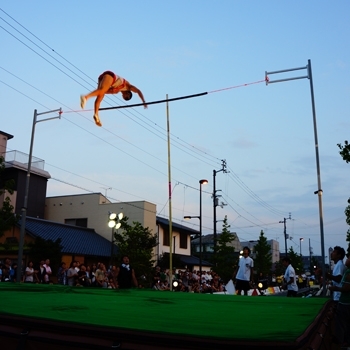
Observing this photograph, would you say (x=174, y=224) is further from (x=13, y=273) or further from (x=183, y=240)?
(x=13, y=273)

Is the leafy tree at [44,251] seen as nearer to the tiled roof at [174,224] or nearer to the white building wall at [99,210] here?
the white building wall at [99,210]

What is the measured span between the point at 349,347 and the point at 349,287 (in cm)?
88

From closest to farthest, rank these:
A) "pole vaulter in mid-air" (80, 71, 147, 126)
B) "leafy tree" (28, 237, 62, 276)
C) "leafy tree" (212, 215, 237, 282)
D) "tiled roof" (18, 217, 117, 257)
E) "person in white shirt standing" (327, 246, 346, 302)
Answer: "person in white shirt standing" (327, 246, 346, 302) → "pole vaulter in mid-air" (80, 71, 147, 126) → "leafy tree" (28, 237, 62, 276) → "tiled roof" (18, 217, 117, 257) → "leafy tree" (212, 215, 237, 282)

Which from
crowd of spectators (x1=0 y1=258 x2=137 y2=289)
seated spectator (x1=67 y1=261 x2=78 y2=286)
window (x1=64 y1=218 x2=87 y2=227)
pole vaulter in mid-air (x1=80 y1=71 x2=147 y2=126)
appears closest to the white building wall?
window (x1=64 y1=218 x2=87 y2=227)

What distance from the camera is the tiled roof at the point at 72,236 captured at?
2759 cm

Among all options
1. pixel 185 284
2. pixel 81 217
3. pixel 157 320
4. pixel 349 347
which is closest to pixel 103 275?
pixel 185 284

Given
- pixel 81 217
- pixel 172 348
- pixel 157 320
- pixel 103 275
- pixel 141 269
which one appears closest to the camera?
pixel 172 348

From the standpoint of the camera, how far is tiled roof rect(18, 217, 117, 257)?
90.5 ft

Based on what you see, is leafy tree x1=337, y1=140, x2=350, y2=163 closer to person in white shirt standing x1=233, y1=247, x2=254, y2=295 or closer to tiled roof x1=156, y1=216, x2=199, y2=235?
person in white shirt standing x1=233, y1=247, x2=254, y2=295

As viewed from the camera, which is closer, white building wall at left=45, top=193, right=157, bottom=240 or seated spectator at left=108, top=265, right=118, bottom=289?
seated spectator at left=108, top=265, right=118, bottom=289

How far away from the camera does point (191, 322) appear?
3.63m

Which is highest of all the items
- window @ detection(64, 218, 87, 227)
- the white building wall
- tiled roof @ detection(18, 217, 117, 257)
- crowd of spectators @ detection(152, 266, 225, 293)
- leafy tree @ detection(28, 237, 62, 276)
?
the white building wall

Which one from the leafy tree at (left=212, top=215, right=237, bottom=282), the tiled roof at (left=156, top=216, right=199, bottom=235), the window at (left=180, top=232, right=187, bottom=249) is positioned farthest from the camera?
the window at (left=180, top=232, right=187, bottom=249)

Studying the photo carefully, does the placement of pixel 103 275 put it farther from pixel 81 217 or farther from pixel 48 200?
pixel 48 200
